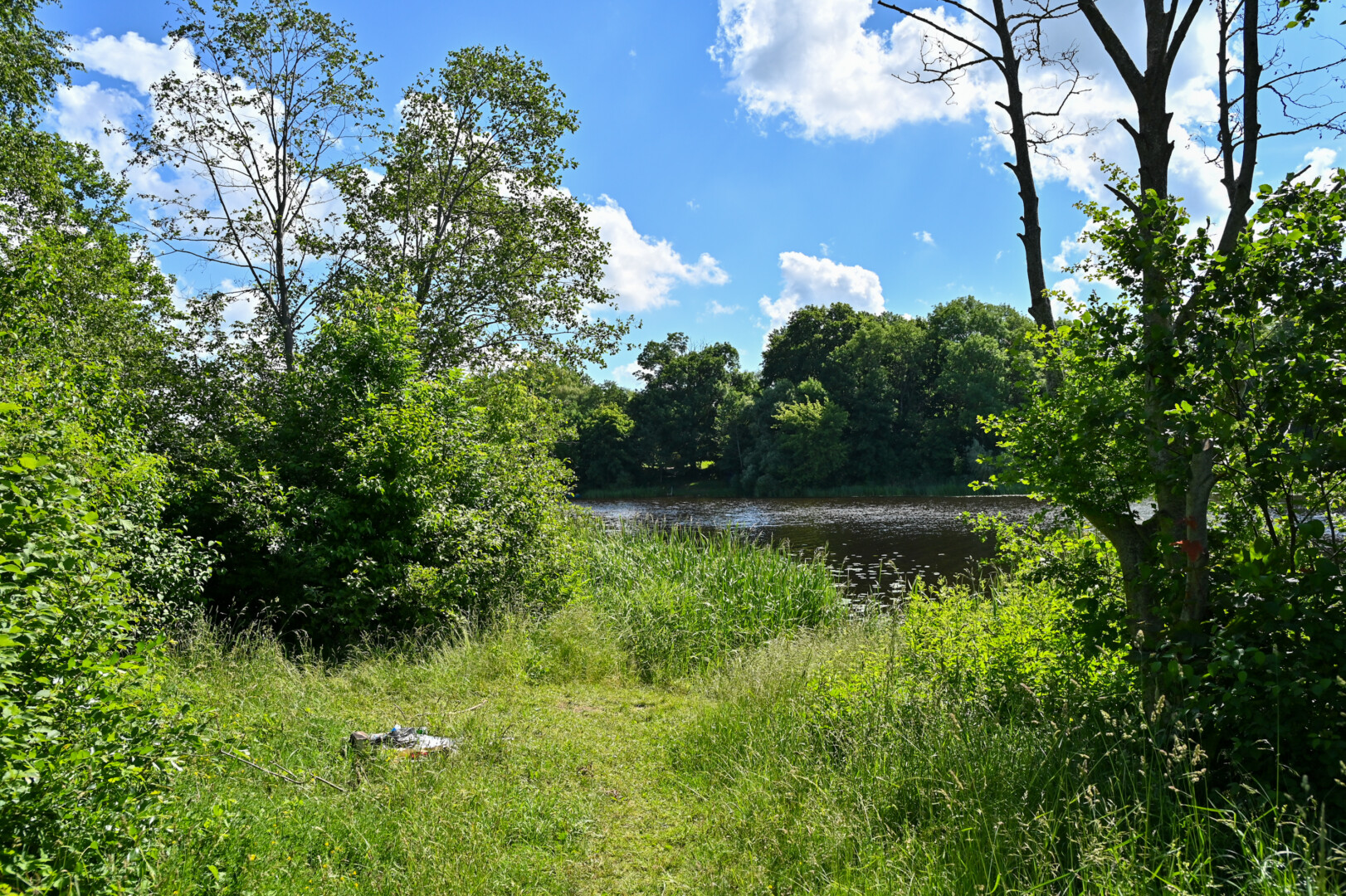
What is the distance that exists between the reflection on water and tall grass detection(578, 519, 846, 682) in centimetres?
85

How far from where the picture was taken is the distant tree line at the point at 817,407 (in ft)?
162

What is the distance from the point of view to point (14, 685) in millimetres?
2254

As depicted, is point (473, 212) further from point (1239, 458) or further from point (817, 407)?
point (817, 407)

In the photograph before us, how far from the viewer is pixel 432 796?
391 cm

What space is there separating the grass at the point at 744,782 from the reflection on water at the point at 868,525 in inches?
172

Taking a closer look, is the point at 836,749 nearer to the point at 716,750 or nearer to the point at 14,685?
the point at 716,750

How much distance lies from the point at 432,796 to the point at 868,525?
25.9 m

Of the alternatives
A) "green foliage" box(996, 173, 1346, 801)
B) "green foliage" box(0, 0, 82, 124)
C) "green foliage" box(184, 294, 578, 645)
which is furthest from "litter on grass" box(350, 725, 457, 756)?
"green foliage" box(0, 0, 82, 124)

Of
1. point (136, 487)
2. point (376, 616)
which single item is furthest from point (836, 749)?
point (136, 487)

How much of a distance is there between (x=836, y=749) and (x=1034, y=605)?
2.13 meters

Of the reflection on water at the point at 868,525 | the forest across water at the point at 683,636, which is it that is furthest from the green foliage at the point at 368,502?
the reflection on water at the point at 868,525

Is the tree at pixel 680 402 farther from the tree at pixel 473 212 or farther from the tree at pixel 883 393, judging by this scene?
the tree at pixel 473 212

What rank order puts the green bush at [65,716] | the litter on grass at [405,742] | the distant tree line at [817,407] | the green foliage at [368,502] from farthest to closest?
the distant tree line at [817,407], the green foliage at [368,502], the litter on grass at [405,742], the green bush at [65,716]

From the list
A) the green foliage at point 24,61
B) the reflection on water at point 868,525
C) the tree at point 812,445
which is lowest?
the reflection on water at point 868,525
